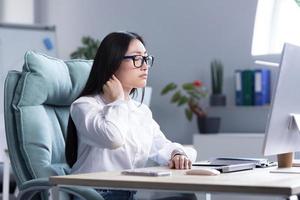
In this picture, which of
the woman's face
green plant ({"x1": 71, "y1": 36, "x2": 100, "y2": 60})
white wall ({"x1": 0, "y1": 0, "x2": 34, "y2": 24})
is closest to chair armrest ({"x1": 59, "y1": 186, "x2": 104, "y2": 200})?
the woman's face

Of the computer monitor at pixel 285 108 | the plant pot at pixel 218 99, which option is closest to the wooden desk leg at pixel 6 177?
the plant pot at pixel 218 99

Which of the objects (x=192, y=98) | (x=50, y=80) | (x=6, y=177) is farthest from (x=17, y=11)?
(x=50, y=80)

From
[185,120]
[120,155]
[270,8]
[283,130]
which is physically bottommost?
[185,120]

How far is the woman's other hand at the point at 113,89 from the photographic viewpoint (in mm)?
2312

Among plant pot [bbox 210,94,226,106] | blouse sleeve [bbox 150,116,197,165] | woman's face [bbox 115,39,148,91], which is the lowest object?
plant pot [bbox 210,94,226,106]

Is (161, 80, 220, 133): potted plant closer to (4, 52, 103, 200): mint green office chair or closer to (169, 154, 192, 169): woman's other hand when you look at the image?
(4, 52, 103, 200): mint green office chair

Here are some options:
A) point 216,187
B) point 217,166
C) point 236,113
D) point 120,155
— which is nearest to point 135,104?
point 120,155

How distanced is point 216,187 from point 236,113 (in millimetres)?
3444

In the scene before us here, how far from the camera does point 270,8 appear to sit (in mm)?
4789

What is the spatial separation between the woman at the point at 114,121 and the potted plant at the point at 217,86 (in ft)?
7.99

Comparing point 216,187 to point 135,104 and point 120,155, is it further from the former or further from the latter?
point 135,104

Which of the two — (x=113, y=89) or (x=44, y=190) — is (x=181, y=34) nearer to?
(x=113, y=89)

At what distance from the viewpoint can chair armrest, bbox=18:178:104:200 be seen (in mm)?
1938

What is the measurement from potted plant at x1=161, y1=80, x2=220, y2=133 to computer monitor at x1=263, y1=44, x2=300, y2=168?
2.67 metres
